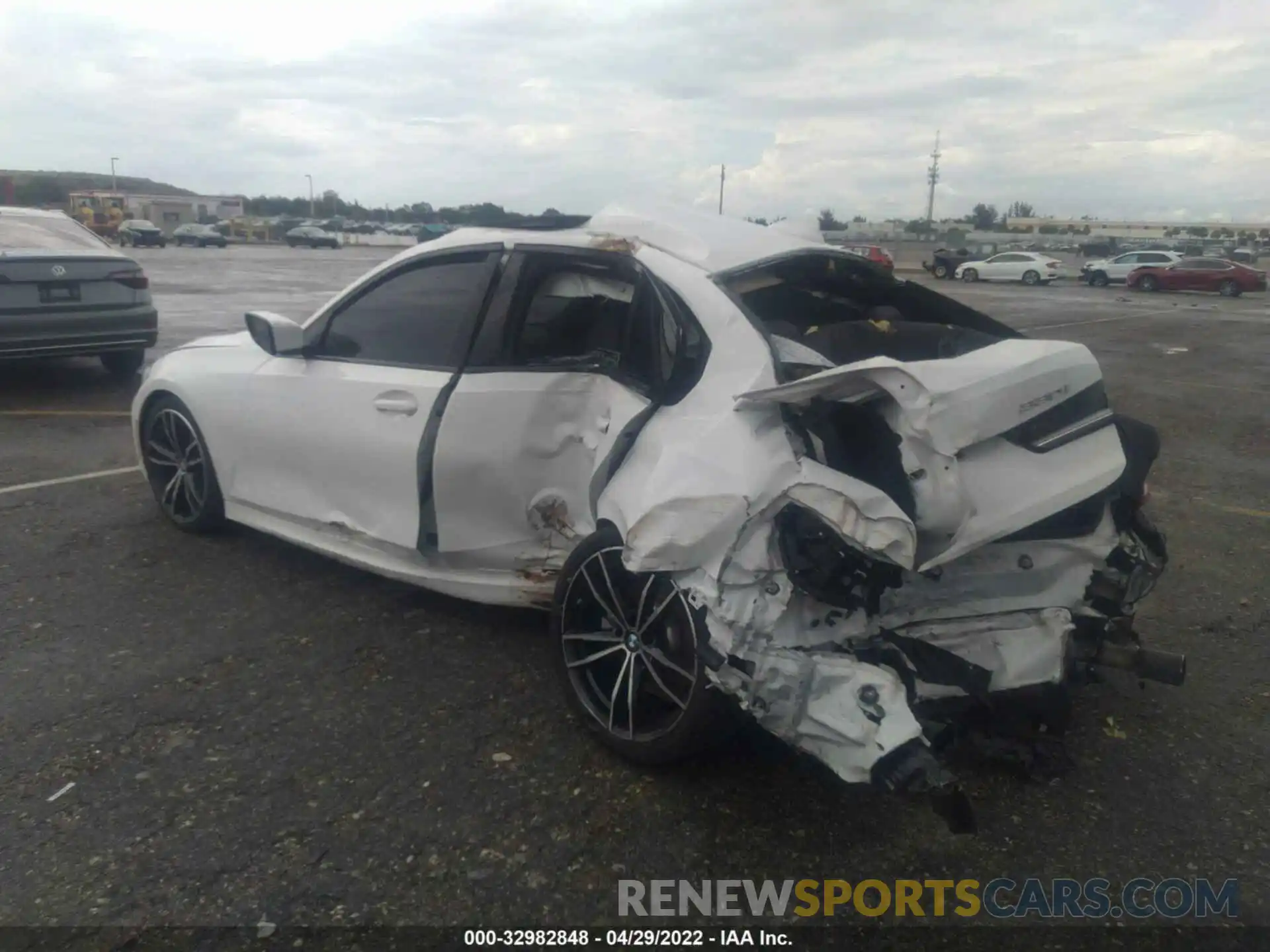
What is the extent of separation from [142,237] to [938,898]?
173ft

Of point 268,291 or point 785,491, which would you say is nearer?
point 785,491

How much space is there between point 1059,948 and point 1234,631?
2416 millimetres

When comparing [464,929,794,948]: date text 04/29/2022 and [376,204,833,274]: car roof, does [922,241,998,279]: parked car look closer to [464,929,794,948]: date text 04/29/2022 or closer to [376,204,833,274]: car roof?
[376,204,833,274]: car roof

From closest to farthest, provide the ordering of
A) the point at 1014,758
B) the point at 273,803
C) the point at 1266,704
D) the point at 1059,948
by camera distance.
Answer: the point at 1059,948 → the point at 273,803 → the point at 1014,758 → the point at 1266,704

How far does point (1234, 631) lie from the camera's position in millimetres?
4316

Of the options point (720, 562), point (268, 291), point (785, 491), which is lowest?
point (268, 291)

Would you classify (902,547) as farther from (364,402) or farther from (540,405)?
(364,402)

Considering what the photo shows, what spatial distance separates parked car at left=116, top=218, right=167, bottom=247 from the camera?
48.0 meters

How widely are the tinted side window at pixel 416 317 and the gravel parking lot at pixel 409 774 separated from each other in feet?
3.48

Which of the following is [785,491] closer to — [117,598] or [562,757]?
[562,757]

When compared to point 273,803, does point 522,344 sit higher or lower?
higher

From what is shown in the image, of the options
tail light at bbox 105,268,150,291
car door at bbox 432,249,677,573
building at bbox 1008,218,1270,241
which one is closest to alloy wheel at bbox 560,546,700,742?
car door at bbox 432,249,677,573

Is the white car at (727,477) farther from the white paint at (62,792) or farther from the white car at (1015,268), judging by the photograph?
the white car at (1015,268)

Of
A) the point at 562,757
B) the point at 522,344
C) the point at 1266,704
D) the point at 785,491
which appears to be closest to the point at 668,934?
the point at 562,757
